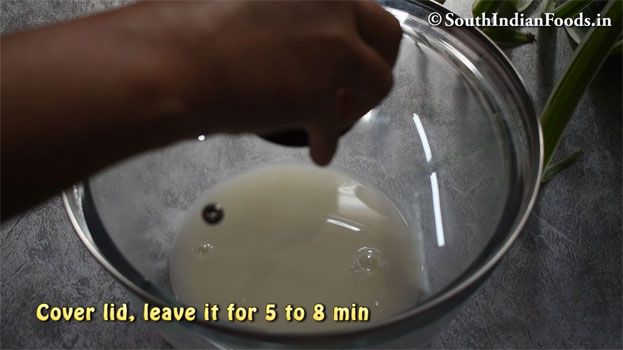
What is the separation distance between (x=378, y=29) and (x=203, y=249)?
303mm

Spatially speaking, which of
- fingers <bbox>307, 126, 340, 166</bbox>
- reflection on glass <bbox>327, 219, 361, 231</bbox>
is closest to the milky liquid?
reflection on glass <bbox>327, 219, 361, 231</bbox>

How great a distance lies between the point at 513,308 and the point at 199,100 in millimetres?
470

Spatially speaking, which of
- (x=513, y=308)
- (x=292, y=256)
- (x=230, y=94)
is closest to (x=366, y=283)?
(x=292, y=256)

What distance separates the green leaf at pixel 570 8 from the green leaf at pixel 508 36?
5 centimetres

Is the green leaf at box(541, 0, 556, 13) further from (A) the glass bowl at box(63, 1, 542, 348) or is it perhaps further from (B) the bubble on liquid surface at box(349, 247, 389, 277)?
(B) the bubble on liquid surface at box(349, 247, 389, 277)

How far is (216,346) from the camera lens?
0.51 metres

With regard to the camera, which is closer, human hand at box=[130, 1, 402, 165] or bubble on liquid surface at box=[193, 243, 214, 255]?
human hand at box=[130, 1, 402, 165]

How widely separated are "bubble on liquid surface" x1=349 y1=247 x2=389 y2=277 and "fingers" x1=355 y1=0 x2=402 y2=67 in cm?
22

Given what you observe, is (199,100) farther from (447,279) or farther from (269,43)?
(447,279)

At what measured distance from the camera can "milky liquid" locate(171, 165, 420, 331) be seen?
1.86ft

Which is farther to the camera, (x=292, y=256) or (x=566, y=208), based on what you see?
(x=566, y=208)

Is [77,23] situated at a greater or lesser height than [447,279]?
greater

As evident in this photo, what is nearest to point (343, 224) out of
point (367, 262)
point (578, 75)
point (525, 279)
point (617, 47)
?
point (367, 262)

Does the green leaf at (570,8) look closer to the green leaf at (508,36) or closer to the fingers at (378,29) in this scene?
the green leaf at (508,36)
